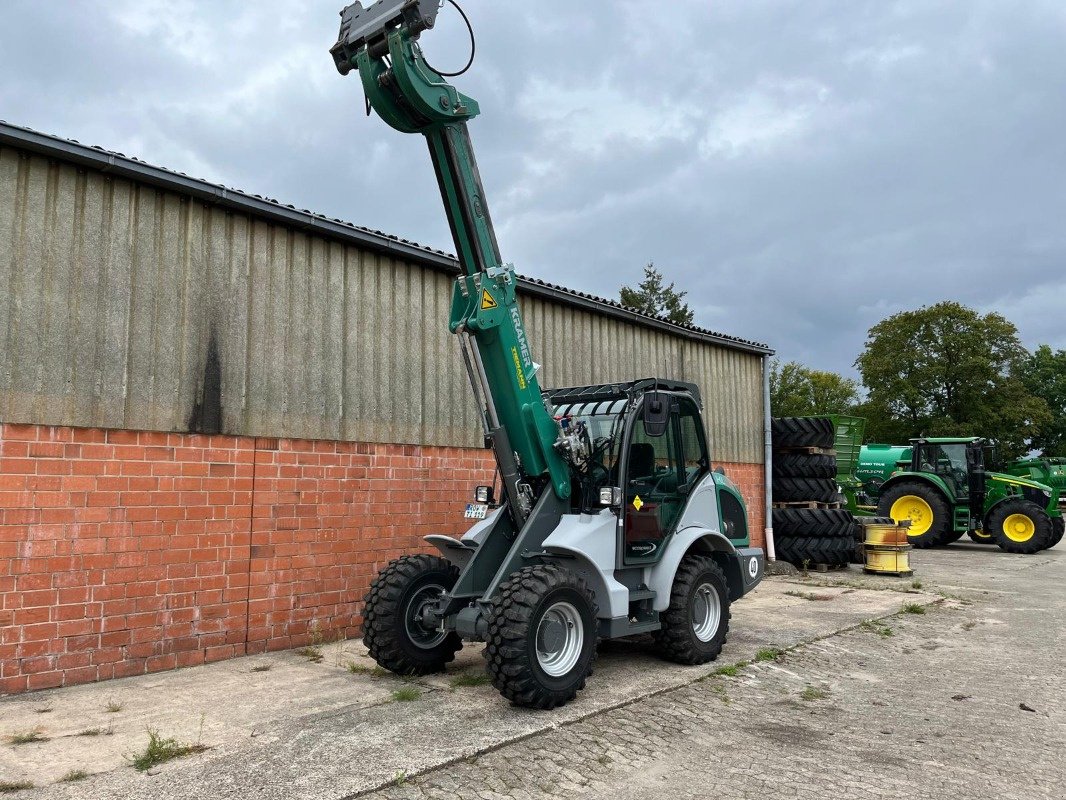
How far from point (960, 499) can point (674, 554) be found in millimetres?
14240

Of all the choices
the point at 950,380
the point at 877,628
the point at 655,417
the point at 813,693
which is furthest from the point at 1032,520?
the point at 950,380

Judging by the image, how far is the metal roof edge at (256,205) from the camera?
6066 mm

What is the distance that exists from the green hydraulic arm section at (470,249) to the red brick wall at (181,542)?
220 centimetres

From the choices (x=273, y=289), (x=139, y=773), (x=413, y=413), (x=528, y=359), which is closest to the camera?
(x=139, y=773)

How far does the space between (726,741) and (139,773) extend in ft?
11.2

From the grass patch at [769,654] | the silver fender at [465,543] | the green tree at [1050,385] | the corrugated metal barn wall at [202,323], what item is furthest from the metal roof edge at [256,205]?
the green tree at [1050,385]

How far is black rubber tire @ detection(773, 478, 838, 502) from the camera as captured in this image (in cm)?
1420

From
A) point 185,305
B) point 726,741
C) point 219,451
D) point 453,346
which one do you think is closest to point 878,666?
point 726,741

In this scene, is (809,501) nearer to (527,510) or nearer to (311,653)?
(527,510)

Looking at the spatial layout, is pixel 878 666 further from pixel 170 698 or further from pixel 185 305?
pixel 185 305

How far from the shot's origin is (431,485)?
8.82 m

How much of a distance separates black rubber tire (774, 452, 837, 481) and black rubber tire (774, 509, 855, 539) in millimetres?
775

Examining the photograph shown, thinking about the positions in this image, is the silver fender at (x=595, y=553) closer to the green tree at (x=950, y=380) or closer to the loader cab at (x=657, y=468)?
the loader cab at (x=657, y=468)

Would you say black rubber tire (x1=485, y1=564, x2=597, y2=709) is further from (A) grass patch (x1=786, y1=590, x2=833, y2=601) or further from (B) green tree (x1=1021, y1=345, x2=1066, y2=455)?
(B) green tree (x1=1021, y1=345, x2=1066, y2=455)
